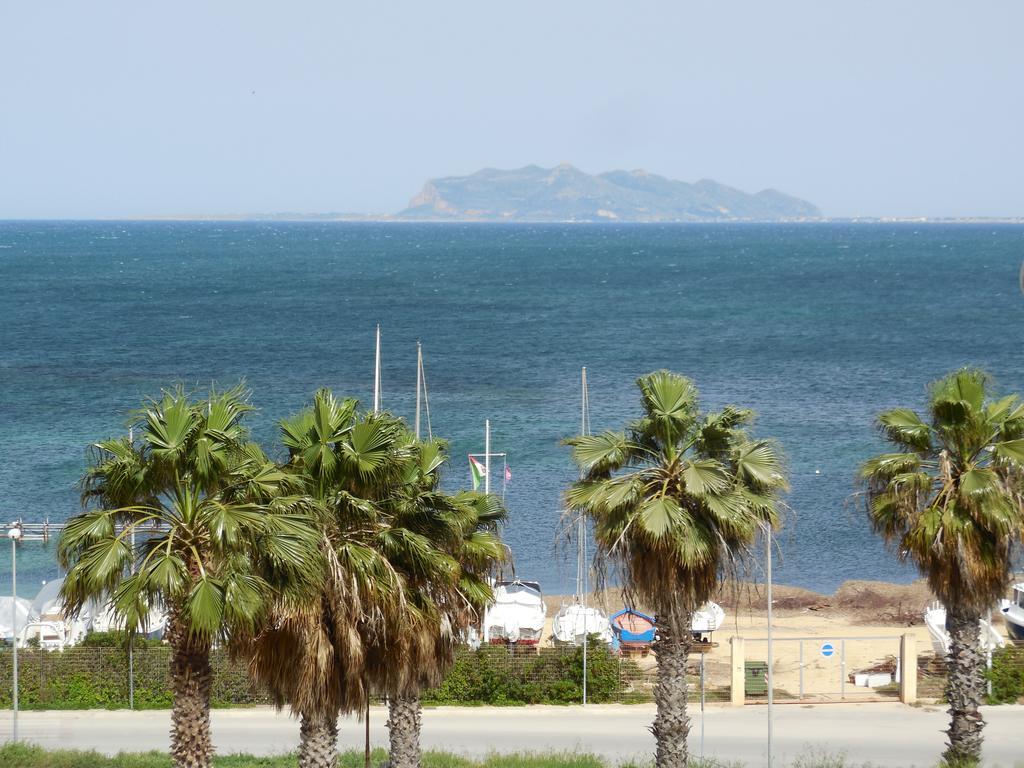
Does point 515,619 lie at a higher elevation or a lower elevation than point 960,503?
lower

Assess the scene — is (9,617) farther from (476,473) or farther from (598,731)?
(598,731)

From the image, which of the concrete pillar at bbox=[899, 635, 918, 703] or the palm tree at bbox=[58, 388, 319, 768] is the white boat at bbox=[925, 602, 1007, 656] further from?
the palm tree at bbox=[58, 388, 319, 768]

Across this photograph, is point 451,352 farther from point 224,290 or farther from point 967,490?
point 967,490

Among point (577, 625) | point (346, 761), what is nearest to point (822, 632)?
point (577, 625)

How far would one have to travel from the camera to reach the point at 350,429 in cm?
1577

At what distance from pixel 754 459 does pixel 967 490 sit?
10.5ft

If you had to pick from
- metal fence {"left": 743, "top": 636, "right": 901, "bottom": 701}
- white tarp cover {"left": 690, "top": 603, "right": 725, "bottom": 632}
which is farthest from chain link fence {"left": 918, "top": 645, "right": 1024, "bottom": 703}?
white tarp cover {"left": 690, "top": 603, "right": 725, "bottom": 632}

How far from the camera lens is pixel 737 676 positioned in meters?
27.5

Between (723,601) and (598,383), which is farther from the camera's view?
(598,383)

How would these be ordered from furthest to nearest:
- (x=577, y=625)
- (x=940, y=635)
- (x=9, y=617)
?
(x=9, y=617)
(x=577, y=625)
(x=940, y=635)

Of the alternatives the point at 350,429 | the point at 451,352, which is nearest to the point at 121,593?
the point at 350,429

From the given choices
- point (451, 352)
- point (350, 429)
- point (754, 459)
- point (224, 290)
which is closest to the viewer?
point (350, 429)

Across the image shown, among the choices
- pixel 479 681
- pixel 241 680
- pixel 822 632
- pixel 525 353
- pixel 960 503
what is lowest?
pixel 822 632

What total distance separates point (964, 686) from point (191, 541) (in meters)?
11.6
